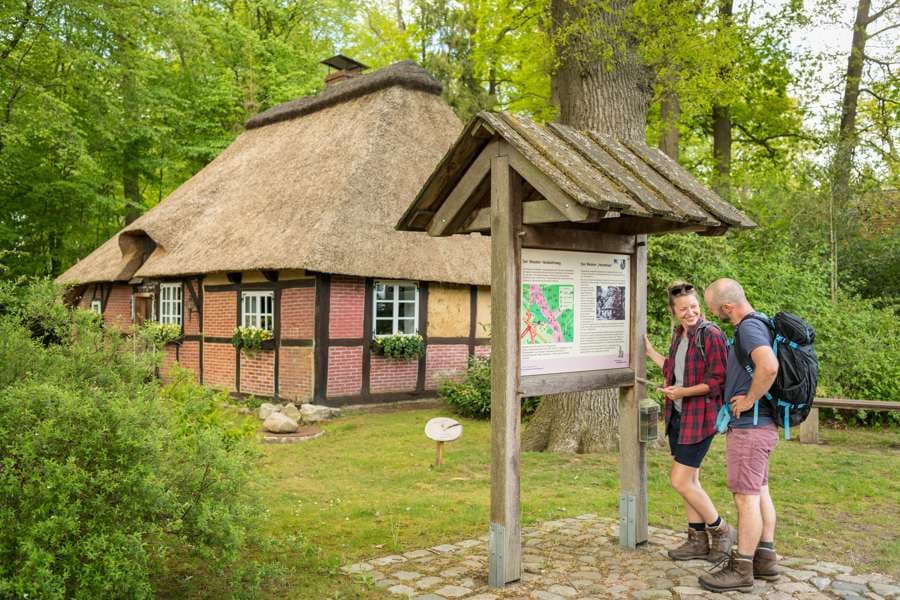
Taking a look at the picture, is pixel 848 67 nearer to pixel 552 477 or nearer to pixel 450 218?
pixel 552 477

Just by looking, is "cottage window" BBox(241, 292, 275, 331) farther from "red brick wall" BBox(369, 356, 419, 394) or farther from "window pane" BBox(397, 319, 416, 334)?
"window pane" BBox(397, 319, 416, 334)

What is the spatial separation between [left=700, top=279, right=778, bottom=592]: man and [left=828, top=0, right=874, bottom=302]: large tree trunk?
9970 mm

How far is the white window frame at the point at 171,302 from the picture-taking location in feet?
48.9

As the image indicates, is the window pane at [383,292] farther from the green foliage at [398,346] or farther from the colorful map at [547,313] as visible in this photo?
the colorful map at [547,313]

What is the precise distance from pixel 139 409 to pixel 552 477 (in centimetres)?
429

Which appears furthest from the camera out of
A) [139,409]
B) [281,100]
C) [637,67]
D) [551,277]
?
[281,100]

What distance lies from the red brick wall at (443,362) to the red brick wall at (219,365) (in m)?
3.43

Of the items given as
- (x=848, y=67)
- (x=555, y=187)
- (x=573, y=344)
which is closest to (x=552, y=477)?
(x=573, y=344)

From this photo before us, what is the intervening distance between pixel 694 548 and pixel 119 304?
15.2 m

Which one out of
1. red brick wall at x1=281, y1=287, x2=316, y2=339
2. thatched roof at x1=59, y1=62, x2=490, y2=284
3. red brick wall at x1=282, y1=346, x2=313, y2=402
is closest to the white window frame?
thatched roof at x1=59, y1=62, x2=490, y2=284

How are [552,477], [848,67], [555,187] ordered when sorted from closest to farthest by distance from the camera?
1. [555,187]
2. [552,477]
3. [848,67]

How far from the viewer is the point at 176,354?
15.0 meters

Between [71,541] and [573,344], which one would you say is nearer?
[71,541]

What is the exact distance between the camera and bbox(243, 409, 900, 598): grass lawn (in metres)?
4.76
